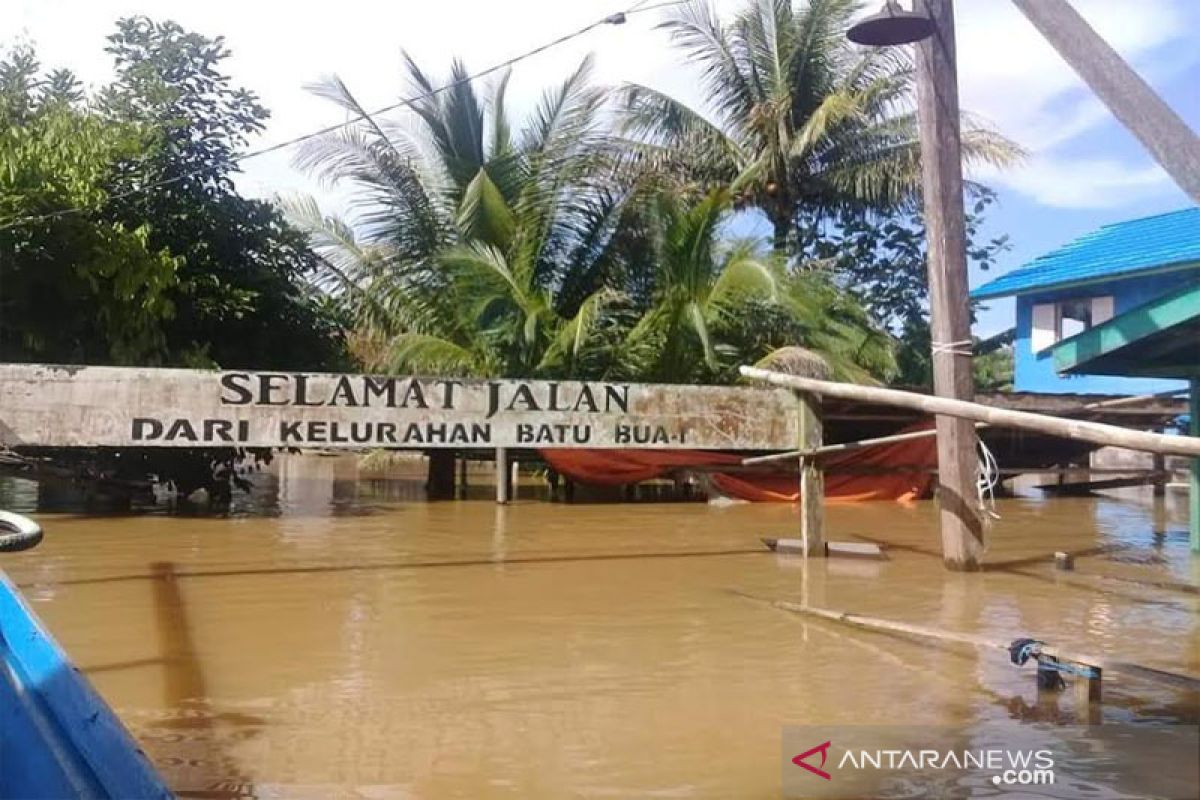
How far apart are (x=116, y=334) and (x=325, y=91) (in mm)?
5432

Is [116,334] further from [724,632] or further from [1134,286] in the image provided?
[1134,286]

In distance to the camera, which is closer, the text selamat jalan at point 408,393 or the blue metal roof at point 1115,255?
the text selamat jalan at point 408,393

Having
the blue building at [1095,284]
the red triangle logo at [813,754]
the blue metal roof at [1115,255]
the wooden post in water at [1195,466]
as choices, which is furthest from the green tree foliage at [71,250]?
the blue metal roof at [1115,255]

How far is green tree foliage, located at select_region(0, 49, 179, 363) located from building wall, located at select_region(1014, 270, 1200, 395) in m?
13.7

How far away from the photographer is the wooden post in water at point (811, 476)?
8547 millimetres

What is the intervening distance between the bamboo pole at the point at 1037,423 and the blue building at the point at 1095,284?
11.8 metres

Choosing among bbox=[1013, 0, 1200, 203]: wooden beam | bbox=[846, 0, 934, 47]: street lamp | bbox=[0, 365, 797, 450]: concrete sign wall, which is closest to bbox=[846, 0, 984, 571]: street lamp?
bbox=[846, 0, 934, 47]: street lamp

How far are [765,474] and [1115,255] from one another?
7.97 meters

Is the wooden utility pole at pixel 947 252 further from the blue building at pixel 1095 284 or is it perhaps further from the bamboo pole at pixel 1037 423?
the blue building at pixel 1095 284

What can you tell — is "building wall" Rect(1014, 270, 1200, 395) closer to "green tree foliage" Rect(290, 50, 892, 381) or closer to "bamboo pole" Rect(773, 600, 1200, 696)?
"green tree foliage" Rect(290, 50, 892, 381)

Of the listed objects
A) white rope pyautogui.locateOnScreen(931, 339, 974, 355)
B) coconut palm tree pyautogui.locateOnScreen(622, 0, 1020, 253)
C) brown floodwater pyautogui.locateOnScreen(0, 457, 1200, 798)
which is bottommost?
brown floodwater pyautogui.locateOnScreen(0, 457, 1200, 798)

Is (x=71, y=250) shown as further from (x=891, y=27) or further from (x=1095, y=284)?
(x=1095, y=284)

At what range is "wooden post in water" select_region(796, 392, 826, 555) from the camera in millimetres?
8547

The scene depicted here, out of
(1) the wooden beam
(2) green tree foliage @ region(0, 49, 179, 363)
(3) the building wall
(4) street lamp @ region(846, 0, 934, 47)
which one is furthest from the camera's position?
(3) the building wall
